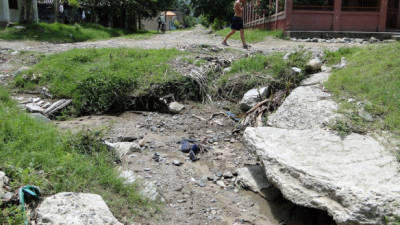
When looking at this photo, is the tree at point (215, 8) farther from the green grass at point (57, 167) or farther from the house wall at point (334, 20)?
the green grass at point (57, 167)

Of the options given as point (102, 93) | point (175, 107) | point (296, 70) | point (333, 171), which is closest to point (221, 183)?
point (333, 171)

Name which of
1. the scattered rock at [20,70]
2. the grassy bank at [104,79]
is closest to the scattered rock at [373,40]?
the grassy bank at [104,79]

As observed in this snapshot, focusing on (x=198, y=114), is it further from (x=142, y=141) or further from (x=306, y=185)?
(x=306, y=185)

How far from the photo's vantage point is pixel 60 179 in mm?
2910

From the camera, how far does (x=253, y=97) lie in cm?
587

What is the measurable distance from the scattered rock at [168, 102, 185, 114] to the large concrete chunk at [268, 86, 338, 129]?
1611mm

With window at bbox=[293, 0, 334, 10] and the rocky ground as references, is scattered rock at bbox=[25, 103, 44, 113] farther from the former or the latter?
window at bbox=[293, 0, 334, 10]

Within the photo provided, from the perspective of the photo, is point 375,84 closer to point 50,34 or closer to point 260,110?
point 260,110

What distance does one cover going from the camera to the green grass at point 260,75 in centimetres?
615

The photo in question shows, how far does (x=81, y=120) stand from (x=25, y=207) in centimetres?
296

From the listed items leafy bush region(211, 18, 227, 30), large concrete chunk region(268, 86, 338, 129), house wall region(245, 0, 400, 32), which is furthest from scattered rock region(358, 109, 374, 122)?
leafy bush region(211, 18, 227, 30)

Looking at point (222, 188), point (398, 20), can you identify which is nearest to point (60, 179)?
point (222, 188)

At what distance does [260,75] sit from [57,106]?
3528 mm

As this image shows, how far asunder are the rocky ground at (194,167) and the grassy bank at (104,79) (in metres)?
0.34
